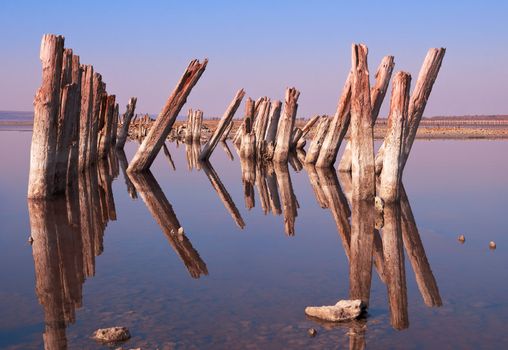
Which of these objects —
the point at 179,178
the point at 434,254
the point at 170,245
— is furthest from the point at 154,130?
the point at 434,254

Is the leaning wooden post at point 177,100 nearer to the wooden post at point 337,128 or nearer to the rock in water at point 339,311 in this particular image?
the wooden post at point 337,128

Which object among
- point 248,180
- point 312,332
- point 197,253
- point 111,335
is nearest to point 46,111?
point 197,253

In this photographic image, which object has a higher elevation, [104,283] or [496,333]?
[104,283]

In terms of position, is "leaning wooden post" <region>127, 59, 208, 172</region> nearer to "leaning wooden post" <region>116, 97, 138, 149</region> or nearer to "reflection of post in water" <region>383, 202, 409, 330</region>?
"reflection of post in water" <region>383, 202, 409, 330</region>

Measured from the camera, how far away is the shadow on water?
5129 mm

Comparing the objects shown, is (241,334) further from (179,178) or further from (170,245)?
(179,178)

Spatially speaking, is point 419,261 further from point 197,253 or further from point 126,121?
point 126,121

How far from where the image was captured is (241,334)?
4445mm

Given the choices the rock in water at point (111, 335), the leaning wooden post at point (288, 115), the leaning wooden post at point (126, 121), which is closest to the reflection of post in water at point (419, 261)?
the rock in water at point (111, 335)

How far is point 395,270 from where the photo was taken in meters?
6.21

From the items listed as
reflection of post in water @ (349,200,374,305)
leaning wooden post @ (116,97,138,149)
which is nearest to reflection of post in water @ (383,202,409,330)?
reflection of post in water @ (349,200,374,305)

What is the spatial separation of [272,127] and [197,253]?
13.2 meters

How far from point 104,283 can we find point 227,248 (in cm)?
197

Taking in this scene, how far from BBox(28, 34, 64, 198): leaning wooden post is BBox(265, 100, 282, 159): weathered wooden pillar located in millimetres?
10231
